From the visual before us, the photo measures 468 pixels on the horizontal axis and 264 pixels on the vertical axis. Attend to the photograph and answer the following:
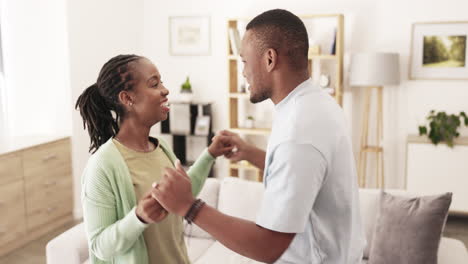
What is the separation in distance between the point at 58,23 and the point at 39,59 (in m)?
0.41

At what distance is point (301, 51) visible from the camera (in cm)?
133

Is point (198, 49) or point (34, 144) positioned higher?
point (198, 49)

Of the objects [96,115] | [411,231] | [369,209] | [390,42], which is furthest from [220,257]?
[390,42]

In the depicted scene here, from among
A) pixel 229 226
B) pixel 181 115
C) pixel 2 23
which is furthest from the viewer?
pixel 181 115

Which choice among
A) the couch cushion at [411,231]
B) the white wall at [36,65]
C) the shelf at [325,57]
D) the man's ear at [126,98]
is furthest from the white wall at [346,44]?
the man's ear at [126,98]

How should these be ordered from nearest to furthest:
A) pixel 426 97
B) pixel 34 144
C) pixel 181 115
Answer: pixel 34 144
pixel 426 97
pixel 181 115

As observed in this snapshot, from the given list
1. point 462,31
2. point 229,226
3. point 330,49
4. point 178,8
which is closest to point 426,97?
point 462,31

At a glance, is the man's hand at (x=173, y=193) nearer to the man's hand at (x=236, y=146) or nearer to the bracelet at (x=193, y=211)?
the bracelet at (x=193, y=211)

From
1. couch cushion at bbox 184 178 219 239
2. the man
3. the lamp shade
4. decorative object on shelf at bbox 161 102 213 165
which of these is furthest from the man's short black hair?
decorative object on shelf at bbox 161 102 213 165

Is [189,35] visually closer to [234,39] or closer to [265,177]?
[234,39]

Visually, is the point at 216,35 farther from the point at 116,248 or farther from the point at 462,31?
the point at 116,248

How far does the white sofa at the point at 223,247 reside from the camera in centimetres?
256

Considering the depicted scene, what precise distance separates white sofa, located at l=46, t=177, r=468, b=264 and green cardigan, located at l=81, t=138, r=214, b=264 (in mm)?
1159

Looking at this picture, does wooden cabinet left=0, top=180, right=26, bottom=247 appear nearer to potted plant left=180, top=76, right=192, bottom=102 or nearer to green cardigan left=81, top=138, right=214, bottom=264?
potted plant left=180, top=76, right=192, bottom=102
